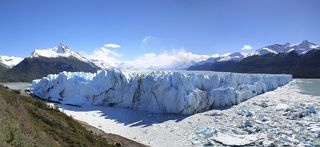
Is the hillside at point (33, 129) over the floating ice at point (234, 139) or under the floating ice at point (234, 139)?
over

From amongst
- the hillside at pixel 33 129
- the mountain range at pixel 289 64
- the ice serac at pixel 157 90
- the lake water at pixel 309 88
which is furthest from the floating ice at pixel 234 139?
the mountain range at pixel 289 64

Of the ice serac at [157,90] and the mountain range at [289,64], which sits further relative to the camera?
the mountain range at [289,64]

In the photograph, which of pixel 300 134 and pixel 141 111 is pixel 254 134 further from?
pixel 141 111

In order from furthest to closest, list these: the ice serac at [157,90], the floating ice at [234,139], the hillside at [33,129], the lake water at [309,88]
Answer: the lake water at [309,88]
the ice serac at [157,90]
the floating ice at [234,139]
the hillside at [33,129]

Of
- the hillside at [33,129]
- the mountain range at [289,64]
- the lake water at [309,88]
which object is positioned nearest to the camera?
the hillside at [33,129]

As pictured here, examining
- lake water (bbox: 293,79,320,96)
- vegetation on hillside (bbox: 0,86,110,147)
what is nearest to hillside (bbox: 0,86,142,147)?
vegetation on hillside (bbox: 0,86,110,147)

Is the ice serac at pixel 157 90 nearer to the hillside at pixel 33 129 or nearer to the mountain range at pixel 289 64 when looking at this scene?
the hillside at pixel 33 129

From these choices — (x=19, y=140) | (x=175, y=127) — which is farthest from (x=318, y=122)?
(x=19, y=140)

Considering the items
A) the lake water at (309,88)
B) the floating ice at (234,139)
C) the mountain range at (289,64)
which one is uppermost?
the mountain range at (289,64)

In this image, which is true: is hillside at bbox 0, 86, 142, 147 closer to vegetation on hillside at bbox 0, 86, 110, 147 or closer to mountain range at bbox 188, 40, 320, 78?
vegetation on hillside at bbox 0, 86, 110, 147
